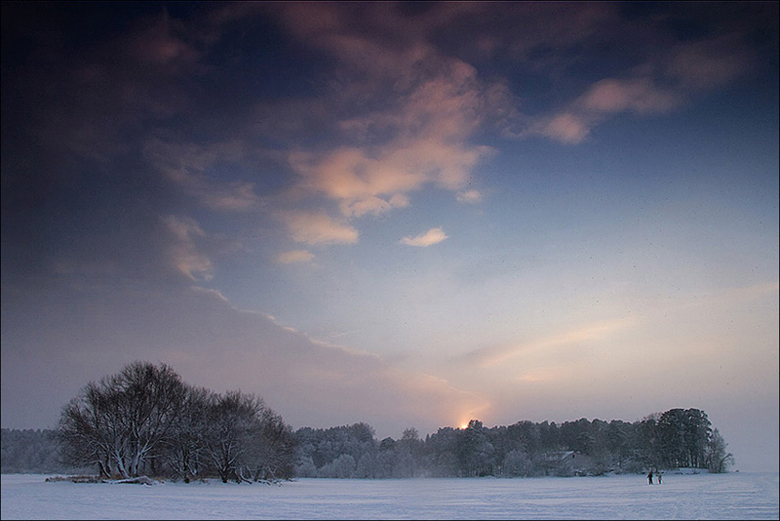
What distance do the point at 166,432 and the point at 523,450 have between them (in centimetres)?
9942

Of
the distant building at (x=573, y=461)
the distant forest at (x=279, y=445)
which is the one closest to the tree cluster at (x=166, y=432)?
the distant forest at (x=279, y=445)

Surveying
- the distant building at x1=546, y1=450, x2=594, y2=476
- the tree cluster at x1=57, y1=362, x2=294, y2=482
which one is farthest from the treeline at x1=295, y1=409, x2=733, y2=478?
the tree cluster at x1=57, y1=362, x2=294, y2=482

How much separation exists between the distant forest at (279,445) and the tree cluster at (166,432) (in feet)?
0.40

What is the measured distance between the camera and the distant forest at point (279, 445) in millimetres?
61500

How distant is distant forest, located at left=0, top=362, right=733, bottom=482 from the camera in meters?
61.5

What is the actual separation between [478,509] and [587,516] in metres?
6.03

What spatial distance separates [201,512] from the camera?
26.2 m

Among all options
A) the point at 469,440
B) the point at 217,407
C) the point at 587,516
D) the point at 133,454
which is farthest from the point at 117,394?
the point at 469,440

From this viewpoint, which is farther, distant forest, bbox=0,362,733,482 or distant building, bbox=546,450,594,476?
distant building, bbox=546,450,594,476

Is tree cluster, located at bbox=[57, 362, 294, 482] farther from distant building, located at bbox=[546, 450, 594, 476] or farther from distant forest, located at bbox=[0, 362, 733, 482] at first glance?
distant building, located at bbox=[546, 450, 594, 476]

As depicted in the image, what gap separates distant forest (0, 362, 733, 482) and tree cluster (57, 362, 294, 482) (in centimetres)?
12

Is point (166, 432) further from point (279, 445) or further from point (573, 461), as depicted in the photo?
point (573, 461)

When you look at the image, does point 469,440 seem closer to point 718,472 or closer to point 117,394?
point 718,472

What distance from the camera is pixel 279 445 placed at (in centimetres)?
7662
